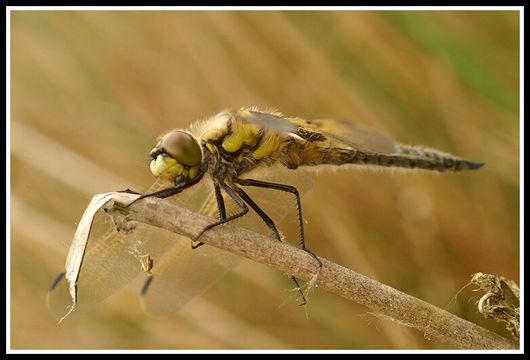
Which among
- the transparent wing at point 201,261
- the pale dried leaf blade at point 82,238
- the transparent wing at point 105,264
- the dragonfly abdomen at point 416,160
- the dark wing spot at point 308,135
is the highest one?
the dragonfly abdomen at point 416,160

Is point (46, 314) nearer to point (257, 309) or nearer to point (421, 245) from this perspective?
point (257, 309)

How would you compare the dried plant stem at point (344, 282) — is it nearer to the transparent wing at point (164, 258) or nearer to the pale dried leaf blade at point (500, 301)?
the pale dried leaf blade at point (500, 301)

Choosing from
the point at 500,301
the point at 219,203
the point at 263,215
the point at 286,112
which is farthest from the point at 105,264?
the point at 286,112

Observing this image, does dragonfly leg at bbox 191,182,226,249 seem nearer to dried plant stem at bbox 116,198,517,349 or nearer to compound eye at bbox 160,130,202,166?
compound eye at bbox 160,130,202,166

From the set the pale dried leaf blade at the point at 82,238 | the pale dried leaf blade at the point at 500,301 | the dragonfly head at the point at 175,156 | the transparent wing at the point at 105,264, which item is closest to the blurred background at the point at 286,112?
the transparent wing at the point at 105,264

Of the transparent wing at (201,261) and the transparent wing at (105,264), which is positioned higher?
the transparent wing at (201,261)

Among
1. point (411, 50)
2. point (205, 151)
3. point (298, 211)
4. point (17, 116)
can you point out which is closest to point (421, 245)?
point (411, 50)
